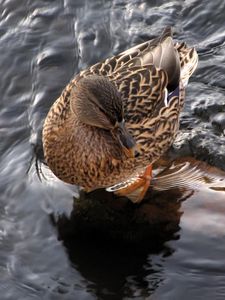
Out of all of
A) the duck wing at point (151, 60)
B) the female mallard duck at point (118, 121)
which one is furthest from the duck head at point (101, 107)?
the duck wing at point (151, 60)

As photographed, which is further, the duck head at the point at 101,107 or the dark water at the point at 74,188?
the dark water at the point at 74,188

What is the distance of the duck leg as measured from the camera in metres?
5.90

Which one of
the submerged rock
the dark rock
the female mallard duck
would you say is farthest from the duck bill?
the dark rock

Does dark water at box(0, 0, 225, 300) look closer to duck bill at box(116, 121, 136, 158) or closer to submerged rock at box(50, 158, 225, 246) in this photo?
submerged rock at box(50, 158, 225, 246)

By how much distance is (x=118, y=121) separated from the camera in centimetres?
513

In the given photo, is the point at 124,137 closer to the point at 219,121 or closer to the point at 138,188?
the point at 138,188

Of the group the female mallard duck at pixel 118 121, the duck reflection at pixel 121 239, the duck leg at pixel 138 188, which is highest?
the female mallard duck at pixel 118 121

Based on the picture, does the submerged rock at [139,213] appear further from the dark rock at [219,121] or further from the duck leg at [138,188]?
the dark rock at [219,121]

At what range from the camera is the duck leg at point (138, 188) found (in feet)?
19.4

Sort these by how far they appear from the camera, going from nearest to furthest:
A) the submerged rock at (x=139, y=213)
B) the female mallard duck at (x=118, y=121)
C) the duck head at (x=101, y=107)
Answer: the duck head at (x=101, y=107) < the female mallard duck at (x=118, y=121) < the submerged rock at (x=139, y=213)

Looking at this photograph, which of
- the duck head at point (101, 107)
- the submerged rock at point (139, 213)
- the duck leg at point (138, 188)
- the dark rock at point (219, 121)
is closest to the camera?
the duck head at point (101, 107)

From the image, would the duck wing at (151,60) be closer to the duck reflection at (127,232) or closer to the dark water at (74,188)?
the dark water at (74,188)

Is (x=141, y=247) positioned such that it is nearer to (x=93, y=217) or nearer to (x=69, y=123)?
(x=93, y=217)

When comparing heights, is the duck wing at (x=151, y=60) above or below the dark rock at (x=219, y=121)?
above
